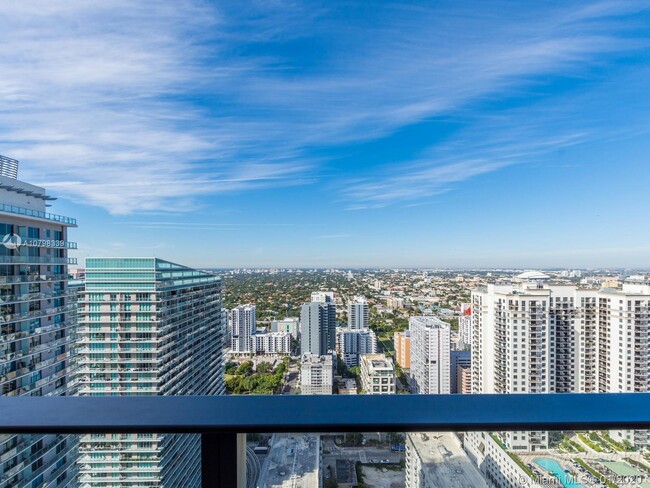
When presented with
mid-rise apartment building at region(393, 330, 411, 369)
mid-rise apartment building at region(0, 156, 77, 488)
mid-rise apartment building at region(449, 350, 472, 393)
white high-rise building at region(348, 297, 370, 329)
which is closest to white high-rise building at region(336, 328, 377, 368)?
white high-rise building at region(348, 297, 370, 329)

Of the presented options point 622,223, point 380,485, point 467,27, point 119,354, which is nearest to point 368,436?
point 380,485

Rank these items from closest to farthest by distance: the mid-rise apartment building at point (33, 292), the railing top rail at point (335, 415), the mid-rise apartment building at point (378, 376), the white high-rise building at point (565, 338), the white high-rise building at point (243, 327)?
1. the railing top rail at point (335, 415)
2. the mid-rise apartment building at point (33, 292)
3. the mid-rise apartment building at point (378, 376)
4. the white high-rise building at point (565, 338)
5. the white high-rise building at point (243, 327)

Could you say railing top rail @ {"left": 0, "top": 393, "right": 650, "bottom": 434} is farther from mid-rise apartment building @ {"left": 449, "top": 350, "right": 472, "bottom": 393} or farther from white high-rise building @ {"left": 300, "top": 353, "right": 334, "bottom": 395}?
mid-rise apartment building @ {"left": 449, "top": 350, "right": 472, "bottom": 393}

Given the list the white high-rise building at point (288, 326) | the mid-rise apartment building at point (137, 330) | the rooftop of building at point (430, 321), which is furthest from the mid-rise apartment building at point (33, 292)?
the rooftop of building at point (430, 321)

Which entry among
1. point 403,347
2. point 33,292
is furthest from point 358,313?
point 33,292

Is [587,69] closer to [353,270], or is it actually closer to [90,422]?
[353,270]

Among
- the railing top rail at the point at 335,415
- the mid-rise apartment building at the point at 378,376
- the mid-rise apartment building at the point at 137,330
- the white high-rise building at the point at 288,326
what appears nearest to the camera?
the railing top rail at the point at 335,415

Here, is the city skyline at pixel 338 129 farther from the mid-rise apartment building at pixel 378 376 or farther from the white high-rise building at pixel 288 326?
the mid-rise apartment building at pixel 378 376
